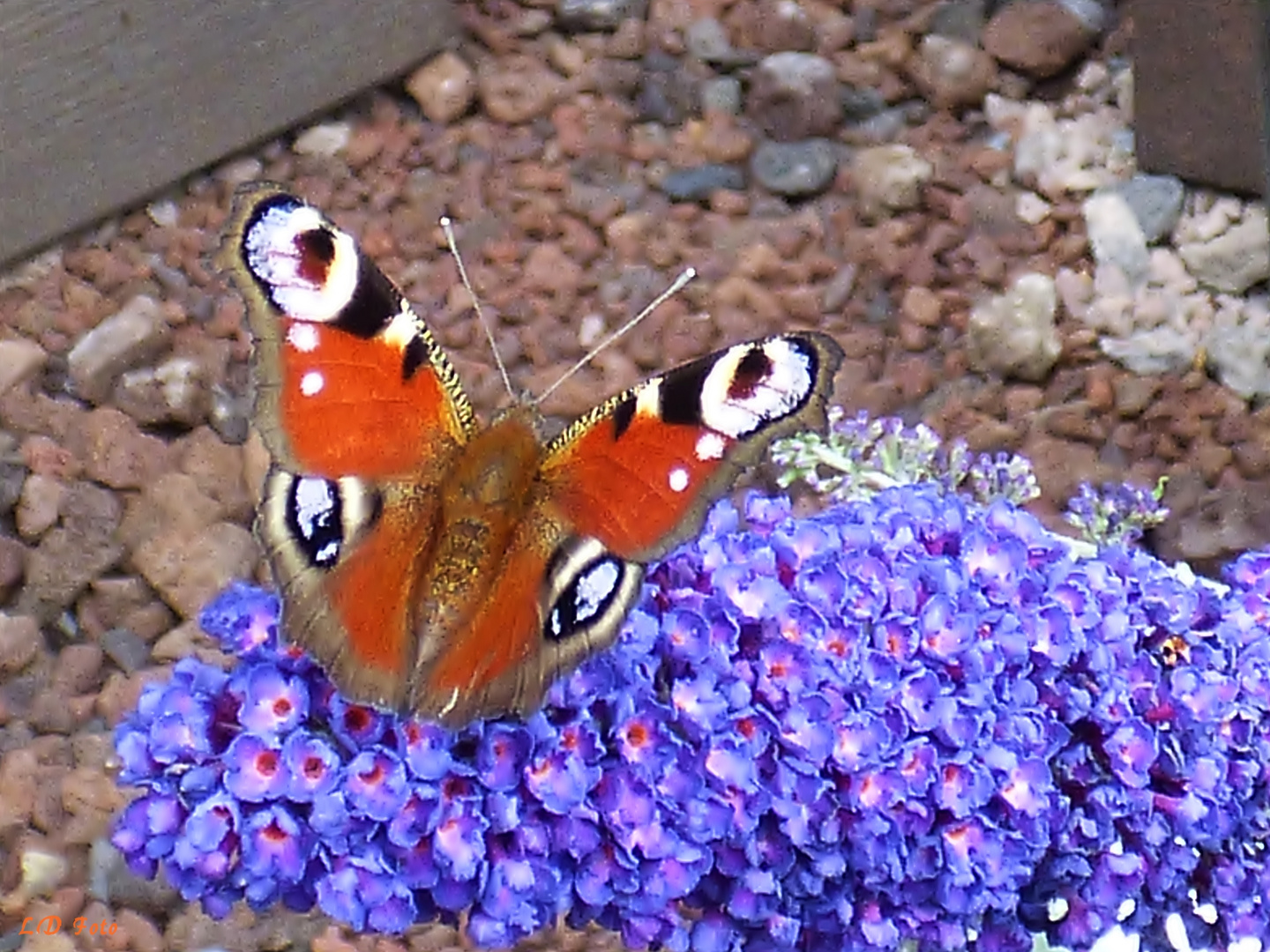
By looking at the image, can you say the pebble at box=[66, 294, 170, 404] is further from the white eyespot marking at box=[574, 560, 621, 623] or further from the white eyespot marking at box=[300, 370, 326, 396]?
the white eyespot marking at box=[574, 560, 621, 623]

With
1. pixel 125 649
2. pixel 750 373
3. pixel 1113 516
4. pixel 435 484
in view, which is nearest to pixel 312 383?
pixel 435 484

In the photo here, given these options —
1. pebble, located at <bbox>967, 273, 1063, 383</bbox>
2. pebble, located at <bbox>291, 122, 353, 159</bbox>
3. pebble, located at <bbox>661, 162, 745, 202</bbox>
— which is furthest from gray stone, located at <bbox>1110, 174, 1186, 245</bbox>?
pebble, located at <bbox>291, 122, 353, 159</bbox>

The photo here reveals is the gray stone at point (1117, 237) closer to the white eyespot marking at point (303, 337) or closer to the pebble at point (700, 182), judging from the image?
the pebble at point (700, 182)

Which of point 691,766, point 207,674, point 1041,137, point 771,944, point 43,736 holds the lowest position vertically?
point 43,736

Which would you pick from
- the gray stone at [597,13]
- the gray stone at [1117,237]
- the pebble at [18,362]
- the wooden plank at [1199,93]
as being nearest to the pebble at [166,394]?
the pebble at [18,362]

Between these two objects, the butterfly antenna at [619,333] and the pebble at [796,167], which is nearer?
the butterfly antenna at [619,333]

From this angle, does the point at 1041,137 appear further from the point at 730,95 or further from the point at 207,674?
the point at 207,674

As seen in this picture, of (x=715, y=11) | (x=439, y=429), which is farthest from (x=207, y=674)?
(x=715, y=11)
